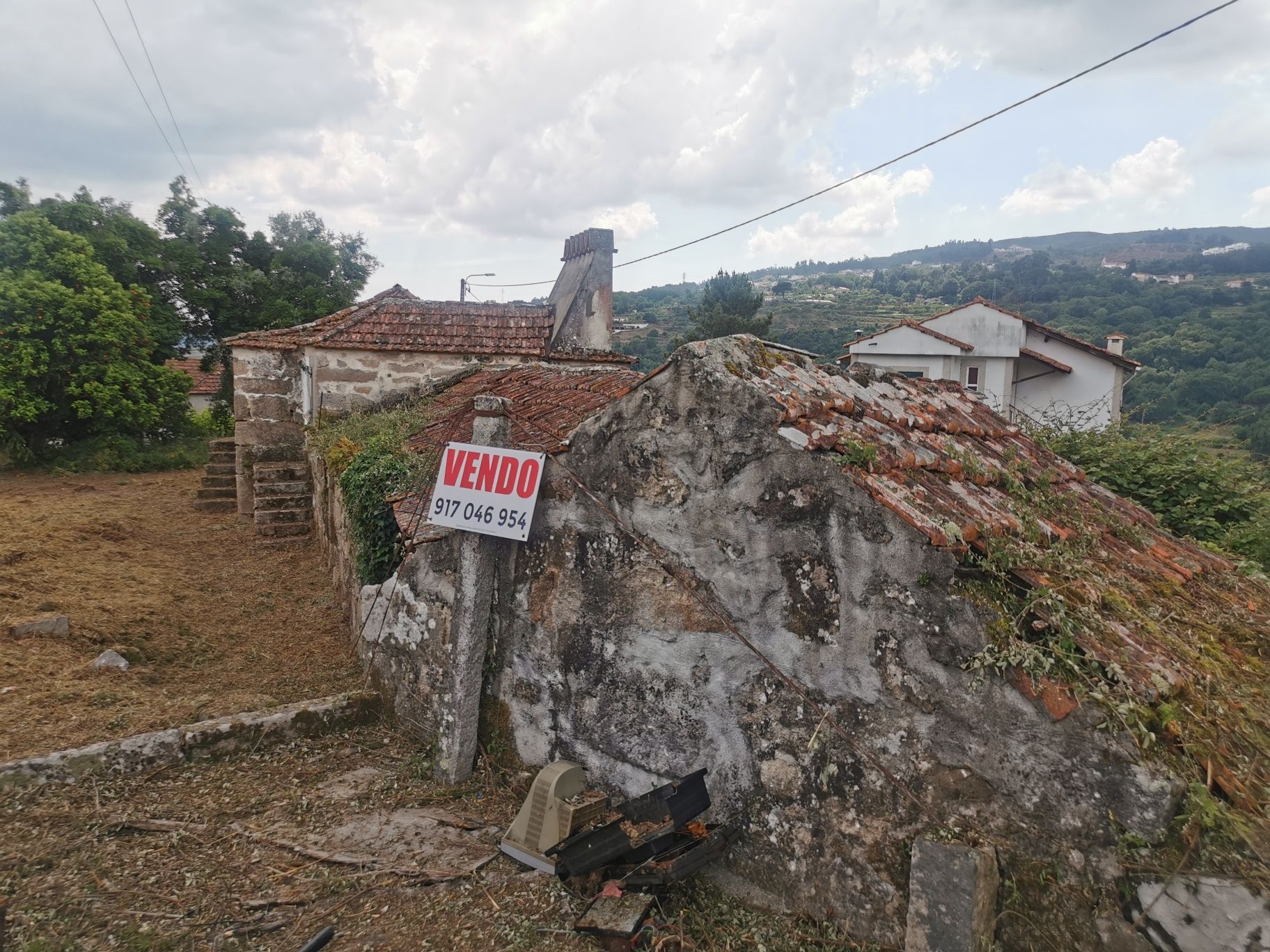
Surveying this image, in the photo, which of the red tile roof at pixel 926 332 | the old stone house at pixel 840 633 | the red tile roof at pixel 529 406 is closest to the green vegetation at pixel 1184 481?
the old stone house at pixel 840 633

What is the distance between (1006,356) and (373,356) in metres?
15.8

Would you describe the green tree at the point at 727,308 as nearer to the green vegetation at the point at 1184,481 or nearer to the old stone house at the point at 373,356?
the old stone house at the point at 373,356

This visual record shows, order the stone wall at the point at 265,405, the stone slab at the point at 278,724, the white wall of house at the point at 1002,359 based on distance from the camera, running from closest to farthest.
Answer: the stone slab at the point at 278,724 → the stone wall at the point at 265,405 → the white wall of house at the point at 1002,359

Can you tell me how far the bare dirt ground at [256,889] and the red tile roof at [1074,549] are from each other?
5.85 feet

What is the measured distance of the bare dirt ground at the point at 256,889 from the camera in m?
3.27

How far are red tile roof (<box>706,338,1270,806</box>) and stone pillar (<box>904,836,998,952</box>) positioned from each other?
0.91m

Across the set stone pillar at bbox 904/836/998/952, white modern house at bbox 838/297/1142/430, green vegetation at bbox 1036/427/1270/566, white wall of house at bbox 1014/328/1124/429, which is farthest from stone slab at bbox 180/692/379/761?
white wall of house at bbox 1014/328/1124/429

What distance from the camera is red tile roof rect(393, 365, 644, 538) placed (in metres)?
4.85

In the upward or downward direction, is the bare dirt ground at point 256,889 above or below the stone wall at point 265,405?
below

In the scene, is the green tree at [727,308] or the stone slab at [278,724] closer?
the stone slab at [278,724]

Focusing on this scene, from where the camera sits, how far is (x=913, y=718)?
121 inches

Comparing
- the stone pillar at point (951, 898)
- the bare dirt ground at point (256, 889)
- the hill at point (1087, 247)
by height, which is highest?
the hill at point (1087, 247)

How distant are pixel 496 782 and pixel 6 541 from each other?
25.4 ft

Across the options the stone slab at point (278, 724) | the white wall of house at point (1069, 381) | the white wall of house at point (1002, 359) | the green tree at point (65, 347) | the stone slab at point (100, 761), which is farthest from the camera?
the white wall of house at point (1002, 359)
